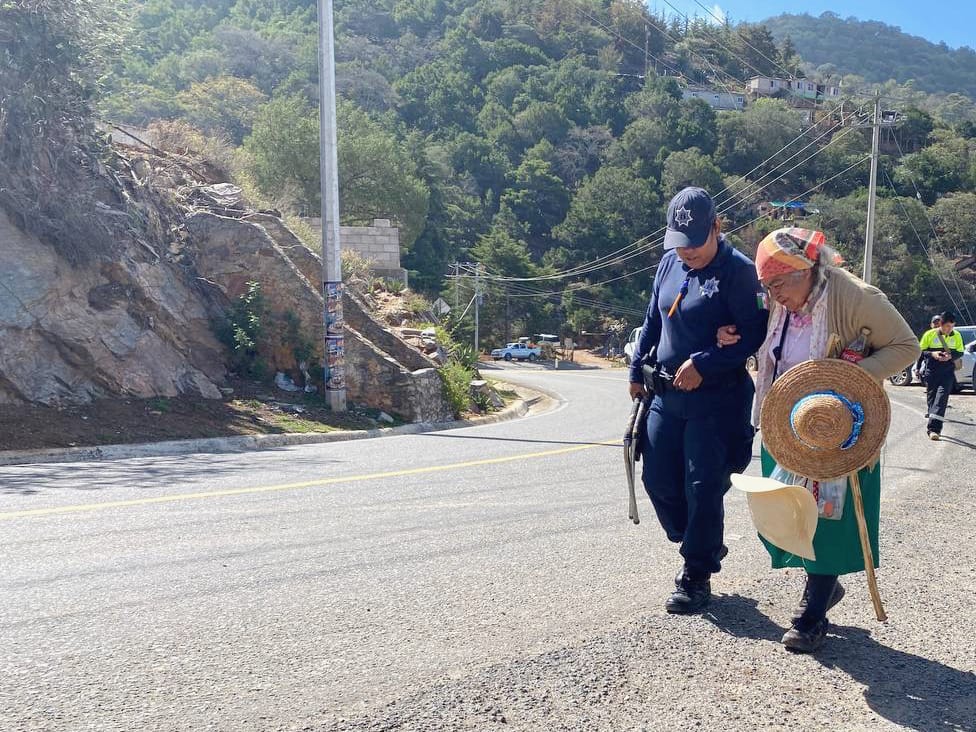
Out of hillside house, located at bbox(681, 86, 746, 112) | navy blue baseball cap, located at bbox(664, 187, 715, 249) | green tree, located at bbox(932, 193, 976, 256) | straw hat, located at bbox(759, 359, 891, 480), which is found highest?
hillside house, located at bbox(681, 86, 746, 112)

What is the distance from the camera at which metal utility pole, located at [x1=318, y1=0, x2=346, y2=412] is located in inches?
621

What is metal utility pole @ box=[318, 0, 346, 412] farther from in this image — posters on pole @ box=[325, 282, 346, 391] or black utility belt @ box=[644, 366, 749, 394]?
black utility belt @ box=[644, 366, 749, 394]

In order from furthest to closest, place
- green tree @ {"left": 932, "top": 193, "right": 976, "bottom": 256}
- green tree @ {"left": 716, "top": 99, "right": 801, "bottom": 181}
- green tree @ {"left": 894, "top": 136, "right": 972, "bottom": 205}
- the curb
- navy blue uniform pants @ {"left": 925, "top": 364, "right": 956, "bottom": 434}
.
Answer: green tree @ {"left": 716, "top": 99, "right": 801, "bottom": 181}
green tree @ {"left": 894, "top": 136, "right": 972, "bottom": 205}
green tree @ {"left": 932, "top": 193, "right": 976, "bottom": 256}
navy blue uniform pants @ {"left": 925, "top": 364, "right": 956, "bottom": 434}
the curb

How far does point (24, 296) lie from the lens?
1266 cm

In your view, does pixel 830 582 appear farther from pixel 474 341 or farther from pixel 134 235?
pixel 474 341

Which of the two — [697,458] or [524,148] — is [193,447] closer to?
[697,458]

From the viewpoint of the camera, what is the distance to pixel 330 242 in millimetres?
15898

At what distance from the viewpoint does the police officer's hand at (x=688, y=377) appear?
13.9 feet

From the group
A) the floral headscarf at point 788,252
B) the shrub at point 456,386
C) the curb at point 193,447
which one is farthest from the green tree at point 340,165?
the floral headscarf at point 788,252

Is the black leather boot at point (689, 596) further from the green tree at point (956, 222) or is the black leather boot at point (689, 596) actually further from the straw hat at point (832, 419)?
the green tree at point (956, 222)

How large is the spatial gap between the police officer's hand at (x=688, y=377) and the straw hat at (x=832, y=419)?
49cm

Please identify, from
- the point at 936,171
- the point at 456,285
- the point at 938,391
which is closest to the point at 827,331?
the point at 938,391

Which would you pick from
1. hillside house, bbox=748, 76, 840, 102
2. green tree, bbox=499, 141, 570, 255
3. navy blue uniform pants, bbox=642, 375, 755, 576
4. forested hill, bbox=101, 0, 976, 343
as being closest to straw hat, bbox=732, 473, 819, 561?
navy blue uniform pants, bbox=642, 375, 755, 576

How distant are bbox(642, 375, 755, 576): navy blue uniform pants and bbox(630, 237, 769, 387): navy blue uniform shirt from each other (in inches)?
5.4
